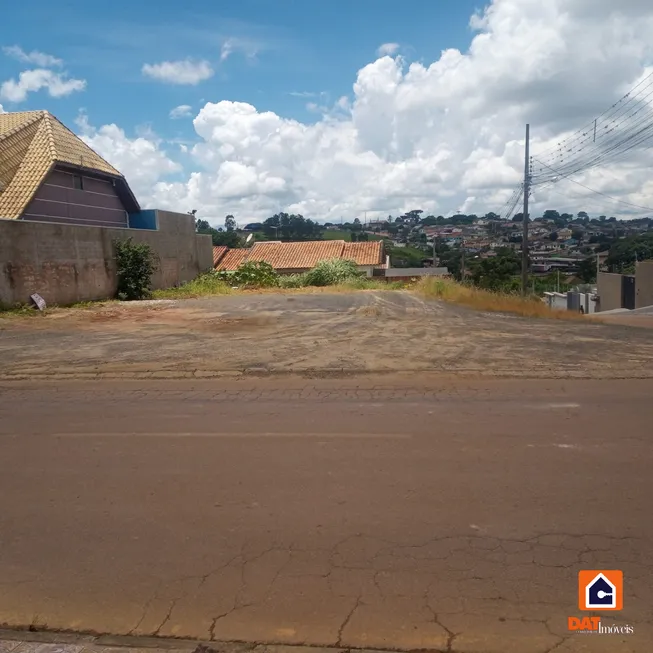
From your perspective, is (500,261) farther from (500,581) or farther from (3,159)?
(500,581)

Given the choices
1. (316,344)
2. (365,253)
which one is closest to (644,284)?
(365,253)

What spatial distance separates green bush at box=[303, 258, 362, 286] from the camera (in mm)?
34625

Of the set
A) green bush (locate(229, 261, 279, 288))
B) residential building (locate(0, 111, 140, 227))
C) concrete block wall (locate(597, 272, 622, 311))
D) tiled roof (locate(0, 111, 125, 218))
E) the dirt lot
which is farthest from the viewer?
concrete block wall (locate(597, 272, 622, 311))

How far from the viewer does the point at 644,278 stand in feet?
116

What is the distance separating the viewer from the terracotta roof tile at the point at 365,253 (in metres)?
50.1

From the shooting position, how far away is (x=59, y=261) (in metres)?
20.1

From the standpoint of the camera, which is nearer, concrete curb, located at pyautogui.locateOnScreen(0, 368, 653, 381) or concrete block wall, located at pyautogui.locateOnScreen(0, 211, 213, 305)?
concrete curb, located at pyautogui.locateOnScreen(0, 368, 653, 381)

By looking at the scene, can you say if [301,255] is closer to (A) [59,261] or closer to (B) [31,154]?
(B) [31,154]

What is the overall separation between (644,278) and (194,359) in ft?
109

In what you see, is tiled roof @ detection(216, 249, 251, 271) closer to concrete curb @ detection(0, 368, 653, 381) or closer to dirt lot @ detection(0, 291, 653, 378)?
dirt lot @ detection(0, 291, 653, 378)

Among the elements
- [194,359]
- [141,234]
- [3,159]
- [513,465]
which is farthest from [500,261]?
[513,465]

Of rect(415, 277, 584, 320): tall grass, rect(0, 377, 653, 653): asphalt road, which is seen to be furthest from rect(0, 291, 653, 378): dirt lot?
rect(0, 377, 653, 653): asphalt road

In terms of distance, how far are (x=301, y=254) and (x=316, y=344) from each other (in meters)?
39.8

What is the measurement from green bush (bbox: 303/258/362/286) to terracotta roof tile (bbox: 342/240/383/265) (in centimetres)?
1379
